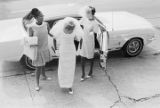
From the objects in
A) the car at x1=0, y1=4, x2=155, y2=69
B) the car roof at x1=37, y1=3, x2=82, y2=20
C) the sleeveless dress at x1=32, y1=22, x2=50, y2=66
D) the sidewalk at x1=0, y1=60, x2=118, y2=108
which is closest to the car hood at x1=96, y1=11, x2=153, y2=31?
the car at x1=0, y1=4, x2=155, y2=69

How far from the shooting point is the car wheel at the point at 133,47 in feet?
26.6

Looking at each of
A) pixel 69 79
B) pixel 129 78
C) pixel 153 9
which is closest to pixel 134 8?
pixel 153 9

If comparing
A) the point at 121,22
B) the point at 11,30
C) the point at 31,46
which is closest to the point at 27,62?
the point at 11,30

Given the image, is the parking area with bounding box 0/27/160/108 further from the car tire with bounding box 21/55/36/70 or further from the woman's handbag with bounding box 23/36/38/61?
the woman's handbag with bounding box 23/36/38/61

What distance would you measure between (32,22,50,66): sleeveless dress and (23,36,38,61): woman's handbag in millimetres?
92

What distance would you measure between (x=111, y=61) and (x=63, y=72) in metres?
2.03

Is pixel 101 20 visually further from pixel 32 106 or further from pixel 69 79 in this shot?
pixel 32 106

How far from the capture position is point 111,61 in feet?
27.0

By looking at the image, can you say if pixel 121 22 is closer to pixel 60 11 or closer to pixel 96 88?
pixel 60 11

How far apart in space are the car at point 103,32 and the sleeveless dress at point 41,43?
25.0 inches

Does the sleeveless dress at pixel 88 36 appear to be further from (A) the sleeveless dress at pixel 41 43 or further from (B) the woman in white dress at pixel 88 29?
(A) the sleeveless dress at pixel 41 43

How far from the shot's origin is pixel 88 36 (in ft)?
22.6

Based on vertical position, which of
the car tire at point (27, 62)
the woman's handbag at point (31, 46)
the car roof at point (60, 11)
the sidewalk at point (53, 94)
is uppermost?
the car roof at point (60, 11)

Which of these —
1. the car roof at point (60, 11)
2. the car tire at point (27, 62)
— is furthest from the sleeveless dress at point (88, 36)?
the car tire at point (27, 62)
